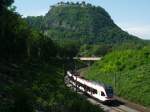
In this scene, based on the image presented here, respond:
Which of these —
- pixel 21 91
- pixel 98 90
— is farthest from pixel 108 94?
pixel 21 91

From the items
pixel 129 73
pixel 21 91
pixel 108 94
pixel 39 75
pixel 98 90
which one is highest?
pixel 21 91

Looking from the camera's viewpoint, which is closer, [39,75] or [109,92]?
[39,75]

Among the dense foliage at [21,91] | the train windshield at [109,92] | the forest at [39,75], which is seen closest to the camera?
the dense foliage at [21,91]

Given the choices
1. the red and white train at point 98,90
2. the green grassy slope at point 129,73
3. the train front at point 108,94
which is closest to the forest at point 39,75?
the green grassy slope at point 129,73

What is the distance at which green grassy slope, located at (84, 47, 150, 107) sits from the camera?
7925 cm

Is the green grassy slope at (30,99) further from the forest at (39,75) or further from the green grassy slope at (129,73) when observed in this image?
the green grassy slope at (129,73)

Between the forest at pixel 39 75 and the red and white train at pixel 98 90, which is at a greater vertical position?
the forest at pixel 39 75

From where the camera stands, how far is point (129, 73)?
3910 inches

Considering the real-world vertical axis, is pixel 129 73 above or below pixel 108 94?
above

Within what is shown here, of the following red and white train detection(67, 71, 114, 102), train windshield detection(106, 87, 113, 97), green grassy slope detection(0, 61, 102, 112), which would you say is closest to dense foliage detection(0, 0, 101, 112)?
green grassy slope detection(0, 61, 102, 112)

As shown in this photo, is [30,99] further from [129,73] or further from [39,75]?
[129,73]

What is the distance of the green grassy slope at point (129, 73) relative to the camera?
79250 millimetres

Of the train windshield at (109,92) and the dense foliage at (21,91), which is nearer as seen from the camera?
the dense foliage at (21,91)

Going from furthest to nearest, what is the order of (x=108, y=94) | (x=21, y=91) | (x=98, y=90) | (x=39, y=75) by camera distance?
1. (x=98, y=90)
2. (x=108, y=94)
3. (x=39, y=75)
4. (x=21, y=91)
